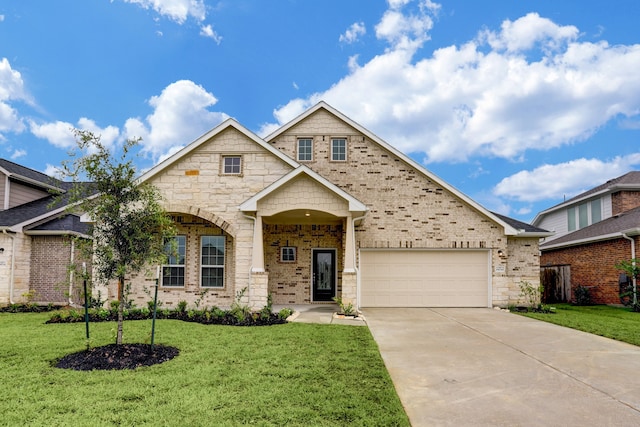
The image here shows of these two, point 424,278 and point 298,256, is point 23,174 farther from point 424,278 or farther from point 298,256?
point 424,278

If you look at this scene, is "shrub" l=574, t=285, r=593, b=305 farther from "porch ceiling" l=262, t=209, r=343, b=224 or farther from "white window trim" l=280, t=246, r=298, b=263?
"white window trim" l=280, t=246, r=298, b=263

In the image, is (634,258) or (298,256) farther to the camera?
(634,258)

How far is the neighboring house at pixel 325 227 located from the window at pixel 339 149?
0.04 m

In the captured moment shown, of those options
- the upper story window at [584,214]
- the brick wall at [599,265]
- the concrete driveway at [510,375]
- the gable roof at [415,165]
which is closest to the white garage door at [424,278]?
the gable roof at [415,165]

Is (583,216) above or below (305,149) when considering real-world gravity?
below

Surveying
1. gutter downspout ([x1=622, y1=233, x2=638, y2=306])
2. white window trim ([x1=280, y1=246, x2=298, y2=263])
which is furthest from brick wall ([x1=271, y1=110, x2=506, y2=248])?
gutter downspout ([x1=622, y1=233, x2=638, y2=306])

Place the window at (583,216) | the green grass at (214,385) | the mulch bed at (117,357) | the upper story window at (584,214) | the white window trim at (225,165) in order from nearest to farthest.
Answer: the green grass at (214,385) → the mulch bed at (117,357) → the white window trim at (225,165) → the upper story window at (584,214) → the window at (583,216)

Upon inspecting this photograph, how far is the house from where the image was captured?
17756 mm

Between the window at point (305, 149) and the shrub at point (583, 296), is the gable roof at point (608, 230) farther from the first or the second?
the window at point (305, 149)

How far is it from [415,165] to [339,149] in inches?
115

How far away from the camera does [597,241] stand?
19.1 metres

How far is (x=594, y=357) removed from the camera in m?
7.56

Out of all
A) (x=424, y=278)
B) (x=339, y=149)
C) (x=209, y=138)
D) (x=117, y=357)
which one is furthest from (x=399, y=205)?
(x=117, y=357)

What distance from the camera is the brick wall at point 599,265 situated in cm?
1769
